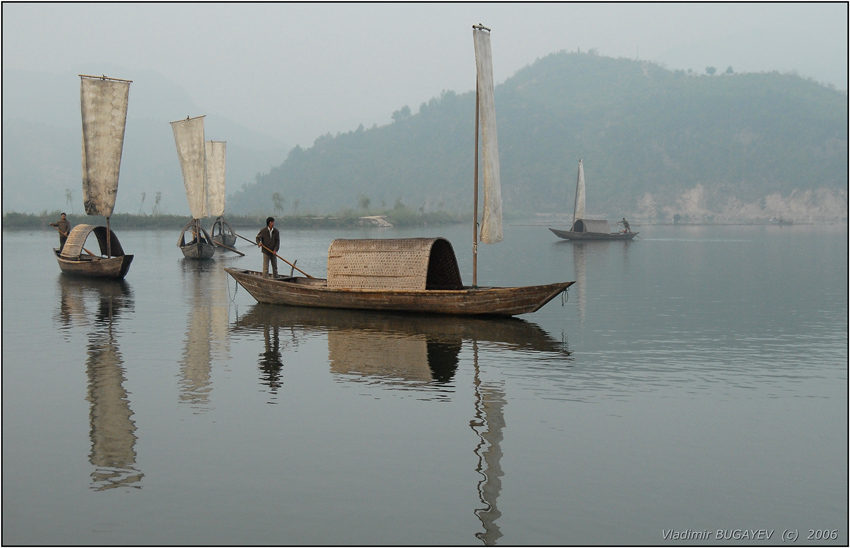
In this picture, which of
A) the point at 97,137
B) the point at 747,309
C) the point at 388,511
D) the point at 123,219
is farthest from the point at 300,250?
the point at 388,511

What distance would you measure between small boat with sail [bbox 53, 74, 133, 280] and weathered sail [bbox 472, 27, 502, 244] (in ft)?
46.4

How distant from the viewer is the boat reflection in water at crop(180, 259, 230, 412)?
11789 millimetres

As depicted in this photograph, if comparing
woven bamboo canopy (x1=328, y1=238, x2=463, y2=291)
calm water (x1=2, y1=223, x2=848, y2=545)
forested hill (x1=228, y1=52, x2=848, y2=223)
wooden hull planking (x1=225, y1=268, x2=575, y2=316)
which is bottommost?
calm water (x1=2, y1=223, x2=848, y2=545)

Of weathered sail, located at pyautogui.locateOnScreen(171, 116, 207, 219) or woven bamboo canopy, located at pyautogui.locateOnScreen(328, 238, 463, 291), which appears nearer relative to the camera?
woven bamboo canopy, located at pyautogui.locateOnScreen(328, 238, 463, 291)

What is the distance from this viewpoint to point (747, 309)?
73.9 feet

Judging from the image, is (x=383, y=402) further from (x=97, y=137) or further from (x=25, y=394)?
(x=97, y=137)

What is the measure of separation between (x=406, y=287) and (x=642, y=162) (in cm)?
15623

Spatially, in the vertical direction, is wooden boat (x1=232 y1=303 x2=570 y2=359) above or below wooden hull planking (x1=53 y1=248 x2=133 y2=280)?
below

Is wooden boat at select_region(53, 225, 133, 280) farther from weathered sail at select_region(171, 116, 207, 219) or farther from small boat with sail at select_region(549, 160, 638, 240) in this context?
small boat with sail at select_region(549, 160, 638, 240)

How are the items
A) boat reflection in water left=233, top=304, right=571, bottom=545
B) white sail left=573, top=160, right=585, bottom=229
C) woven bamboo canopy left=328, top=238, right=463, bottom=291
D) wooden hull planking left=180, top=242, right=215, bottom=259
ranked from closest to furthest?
boat reflection in water left=233, top=304, right=571, bottom=545
woven bamboo canopy left=328, top=238, right=463, bottom=291
wooden hull planking left=180, top=242, right=215, bottom=259
white sail left=573, top=160, right=585, bottom=229

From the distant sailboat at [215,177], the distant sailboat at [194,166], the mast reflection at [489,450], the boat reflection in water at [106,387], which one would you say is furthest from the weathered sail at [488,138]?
the distant sailboat at [215,177]

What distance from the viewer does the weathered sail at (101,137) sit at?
93.6 feet

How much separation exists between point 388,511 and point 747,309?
57.7 feet

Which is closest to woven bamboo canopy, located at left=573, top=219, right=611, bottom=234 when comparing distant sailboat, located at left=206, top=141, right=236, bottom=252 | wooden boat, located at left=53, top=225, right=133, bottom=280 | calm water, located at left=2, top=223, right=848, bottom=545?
distant sailboat, located at left=206, top=141, right=236, bottom=252
